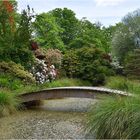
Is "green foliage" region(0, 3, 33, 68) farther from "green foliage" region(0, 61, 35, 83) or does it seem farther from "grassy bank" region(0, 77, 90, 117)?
"grassy bank" region(0, 77, 90, 117)

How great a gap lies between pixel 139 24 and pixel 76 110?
19455 millimetres

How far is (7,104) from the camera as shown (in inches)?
605

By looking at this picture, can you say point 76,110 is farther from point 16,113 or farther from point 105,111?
point 105,111

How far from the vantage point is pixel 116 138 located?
10062mm

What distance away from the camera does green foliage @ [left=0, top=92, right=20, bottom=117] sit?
15025 mm

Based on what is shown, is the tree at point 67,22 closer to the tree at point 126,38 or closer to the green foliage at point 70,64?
the tree at point 126,38

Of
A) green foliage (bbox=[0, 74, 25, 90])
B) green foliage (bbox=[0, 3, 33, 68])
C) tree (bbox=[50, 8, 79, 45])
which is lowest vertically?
green foliage (bbox=[0, 74, 25, 90])

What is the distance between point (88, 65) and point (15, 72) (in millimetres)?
6229

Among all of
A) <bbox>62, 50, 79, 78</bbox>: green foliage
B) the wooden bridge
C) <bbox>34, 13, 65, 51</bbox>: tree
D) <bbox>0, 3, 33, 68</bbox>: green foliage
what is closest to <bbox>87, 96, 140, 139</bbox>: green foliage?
the wooden bridge

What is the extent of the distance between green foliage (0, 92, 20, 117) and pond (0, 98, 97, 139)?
23 cm

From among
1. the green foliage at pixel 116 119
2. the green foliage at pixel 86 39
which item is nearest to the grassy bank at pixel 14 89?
the green foliage at pixel 116 119

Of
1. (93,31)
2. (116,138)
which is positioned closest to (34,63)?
(116,138)

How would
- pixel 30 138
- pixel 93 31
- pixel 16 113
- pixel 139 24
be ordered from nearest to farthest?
pixel 30 138 < pixel 16 113 < pixel 139 24 < pixel 93 31

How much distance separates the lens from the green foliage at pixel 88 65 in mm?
25703
